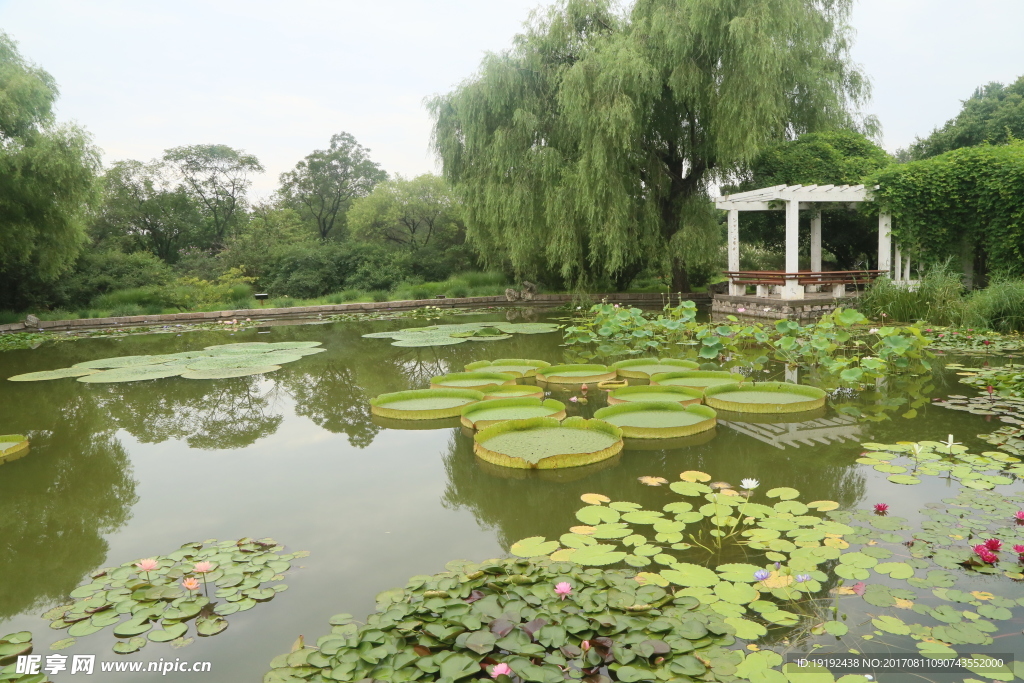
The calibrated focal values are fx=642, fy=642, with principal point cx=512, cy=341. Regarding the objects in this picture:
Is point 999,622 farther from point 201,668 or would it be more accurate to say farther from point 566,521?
point 201,668

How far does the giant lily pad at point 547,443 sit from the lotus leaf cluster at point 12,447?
3286 mm

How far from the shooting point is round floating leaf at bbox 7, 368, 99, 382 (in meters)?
7.50

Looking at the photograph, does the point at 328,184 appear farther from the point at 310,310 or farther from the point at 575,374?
the point at 575,374

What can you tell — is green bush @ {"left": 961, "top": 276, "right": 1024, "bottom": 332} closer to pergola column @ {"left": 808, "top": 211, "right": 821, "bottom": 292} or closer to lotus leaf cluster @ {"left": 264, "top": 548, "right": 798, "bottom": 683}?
pergola column @ {"left": 808, "top": 211, "right": 821, "bottom": 292}

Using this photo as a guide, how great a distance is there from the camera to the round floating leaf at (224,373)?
723 centimetres

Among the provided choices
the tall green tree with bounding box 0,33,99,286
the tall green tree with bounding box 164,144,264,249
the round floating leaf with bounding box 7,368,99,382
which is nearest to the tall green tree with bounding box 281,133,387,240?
the tall green tree with bounding box 164,144,264,249

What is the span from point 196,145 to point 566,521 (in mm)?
29700

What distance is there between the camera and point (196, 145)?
2767cm

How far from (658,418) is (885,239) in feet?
30.5

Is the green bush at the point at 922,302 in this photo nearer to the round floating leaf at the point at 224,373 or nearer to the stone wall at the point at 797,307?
the stone wall at the point at 797,307

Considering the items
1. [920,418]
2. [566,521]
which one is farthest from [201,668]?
[920,418]

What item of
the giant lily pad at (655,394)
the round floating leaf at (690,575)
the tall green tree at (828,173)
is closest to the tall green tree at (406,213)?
the tall green tree at (828,173)

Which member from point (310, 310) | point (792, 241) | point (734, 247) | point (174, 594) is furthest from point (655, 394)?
point (310, 310)

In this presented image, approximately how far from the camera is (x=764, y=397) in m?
5.10
